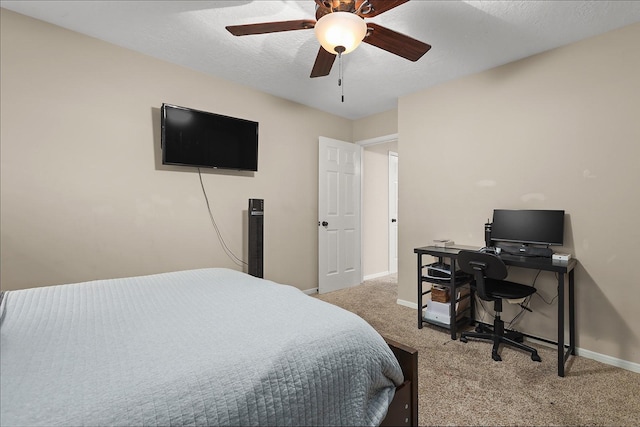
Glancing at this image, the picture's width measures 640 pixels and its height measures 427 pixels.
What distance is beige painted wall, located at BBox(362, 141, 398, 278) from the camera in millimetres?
4926

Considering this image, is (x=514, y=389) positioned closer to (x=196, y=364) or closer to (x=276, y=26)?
(x=196, y=364)

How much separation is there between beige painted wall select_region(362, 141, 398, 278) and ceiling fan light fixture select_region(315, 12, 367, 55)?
319cm

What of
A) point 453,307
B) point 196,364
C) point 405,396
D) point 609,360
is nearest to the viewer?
point 196,364

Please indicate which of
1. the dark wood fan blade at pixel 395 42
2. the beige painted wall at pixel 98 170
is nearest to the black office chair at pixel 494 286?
the dark wood fan blade at pixel 395 42

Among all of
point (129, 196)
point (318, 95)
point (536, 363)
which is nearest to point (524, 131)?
point (536, 363)

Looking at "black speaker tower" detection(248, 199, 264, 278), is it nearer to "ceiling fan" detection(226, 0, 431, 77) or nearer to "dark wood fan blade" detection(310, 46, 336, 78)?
"dark wood fan blade" detection(310, 46, 336, 78)

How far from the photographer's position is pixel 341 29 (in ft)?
5.12

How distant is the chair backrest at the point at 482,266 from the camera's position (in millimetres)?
2271

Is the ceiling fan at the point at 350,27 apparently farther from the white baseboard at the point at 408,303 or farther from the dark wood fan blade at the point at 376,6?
the white baseboard at the point at 408,303

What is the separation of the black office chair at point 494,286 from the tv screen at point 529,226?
43 centimetres

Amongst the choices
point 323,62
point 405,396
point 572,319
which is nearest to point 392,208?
point 572,319

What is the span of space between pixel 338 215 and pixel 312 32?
243 cm

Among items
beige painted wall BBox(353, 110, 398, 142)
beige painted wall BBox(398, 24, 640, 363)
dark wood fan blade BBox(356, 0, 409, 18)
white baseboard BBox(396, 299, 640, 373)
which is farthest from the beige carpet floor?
beige painted wall BBox(353, 110, 398, 142)

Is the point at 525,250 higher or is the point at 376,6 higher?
the point at 376,6
